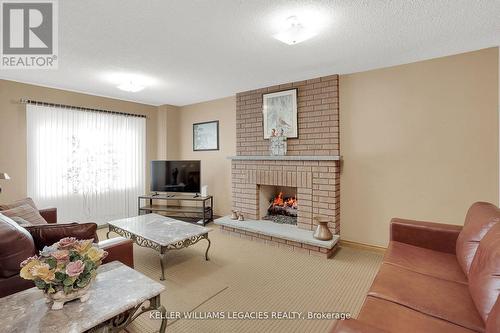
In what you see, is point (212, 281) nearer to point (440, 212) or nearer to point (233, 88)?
point (440, 212)

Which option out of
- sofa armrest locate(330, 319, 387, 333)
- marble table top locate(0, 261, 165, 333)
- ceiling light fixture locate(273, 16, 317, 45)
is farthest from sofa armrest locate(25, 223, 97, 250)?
ceiling light fixture locate(273, 16, 317, 45)

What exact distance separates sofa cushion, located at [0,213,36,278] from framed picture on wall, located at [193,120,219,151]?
3566mm

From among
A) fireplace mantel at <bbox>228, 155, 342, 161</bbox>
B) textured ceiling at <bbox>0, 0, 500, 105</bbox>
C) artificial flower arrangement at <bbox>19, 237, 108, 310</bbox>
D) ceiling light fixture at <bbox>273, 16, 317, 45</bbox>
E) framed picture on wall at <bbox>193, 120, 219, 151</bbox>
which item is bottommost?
artificial flower arrangement at <bbox>19, 237, 108, 310</bbox>

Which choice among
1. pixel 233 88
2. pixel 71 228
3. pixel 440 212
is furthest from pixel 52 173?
pixel 440 212

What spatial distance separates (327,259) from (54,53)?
3.88 meters

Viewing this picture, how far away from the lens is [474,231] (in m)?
1.70

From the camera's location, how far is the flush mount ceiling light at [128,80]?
3338 millimetres

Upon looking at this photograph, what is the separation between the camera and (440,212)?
9.27 feet

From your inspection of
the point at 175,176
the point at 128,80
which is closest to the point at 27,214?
the point at 128,80

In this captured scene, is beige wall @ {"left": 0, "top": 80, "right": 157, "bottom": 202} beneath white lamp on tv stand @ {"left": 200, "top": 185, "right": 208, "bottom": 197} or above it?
above

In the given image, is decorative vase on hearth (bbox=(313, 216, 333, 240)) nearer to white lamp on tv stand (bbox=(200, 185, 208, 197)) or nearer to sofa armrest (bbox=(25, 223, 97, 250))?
white lamp on tv stand (bbox=(200, 185, 208, 197))

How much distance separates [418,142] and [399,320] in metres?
2.39

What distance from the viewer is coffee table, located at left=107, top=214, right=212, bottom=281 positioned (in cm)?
253

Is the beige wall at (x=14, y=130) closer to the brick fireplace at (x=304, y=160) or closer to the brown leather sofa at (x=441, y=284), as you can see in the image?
the brick fireplace at (x=304, y=160)
